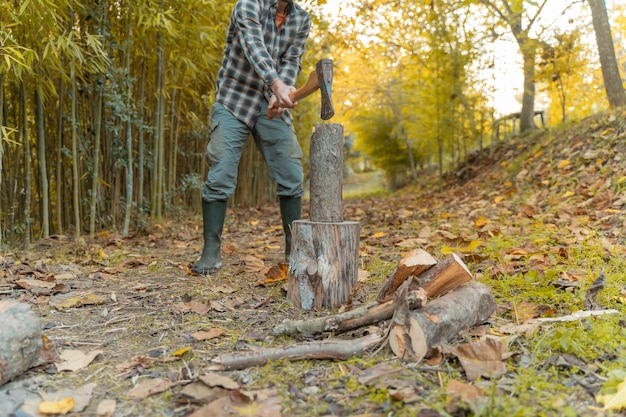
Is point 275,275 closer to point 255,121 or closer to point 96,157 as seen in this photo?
point 255,121

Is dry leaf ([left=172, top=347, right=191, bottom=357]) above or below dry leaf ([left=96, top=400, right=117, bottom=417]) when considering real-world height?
above

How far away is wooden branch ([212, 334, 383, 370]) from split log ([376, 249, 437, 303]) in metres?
0.35

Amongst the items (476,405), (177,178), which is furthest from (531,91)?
(476,405)

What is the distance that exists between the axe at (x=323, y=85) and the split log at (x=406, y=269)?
786 millimetres

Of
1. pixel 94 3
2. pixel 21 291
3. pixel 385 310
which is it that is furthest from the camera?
pixel 94 3

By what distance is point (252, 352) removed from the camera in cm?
168

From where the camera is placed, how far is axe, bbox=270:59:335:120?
2260mm

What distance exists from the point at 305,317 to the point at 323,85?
102 centimetres

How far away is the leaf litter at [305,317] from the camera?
1.40m

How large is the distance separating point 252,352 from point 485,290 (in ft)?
3.00

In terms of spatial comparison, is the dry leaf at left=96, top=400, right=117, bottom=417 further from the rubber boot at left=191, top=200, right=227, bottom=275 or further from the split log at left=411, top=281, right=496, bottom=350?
the rubber boot at left=191, top=200, right=227, bottom=275

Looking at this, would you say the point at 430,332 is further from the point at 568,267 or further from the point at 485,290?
the point at 568,267

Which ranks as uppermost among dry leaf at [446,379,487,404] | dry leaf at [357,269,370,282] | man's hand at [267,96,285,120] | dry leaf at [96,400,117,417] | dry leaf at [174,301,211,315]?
man's hand at [267,96,285,120]

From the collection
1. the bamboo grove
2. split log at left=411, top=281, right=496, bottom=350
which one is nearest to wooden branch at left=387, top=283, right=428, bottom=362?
split log at left=411, top=281, right=496, bottom=350
